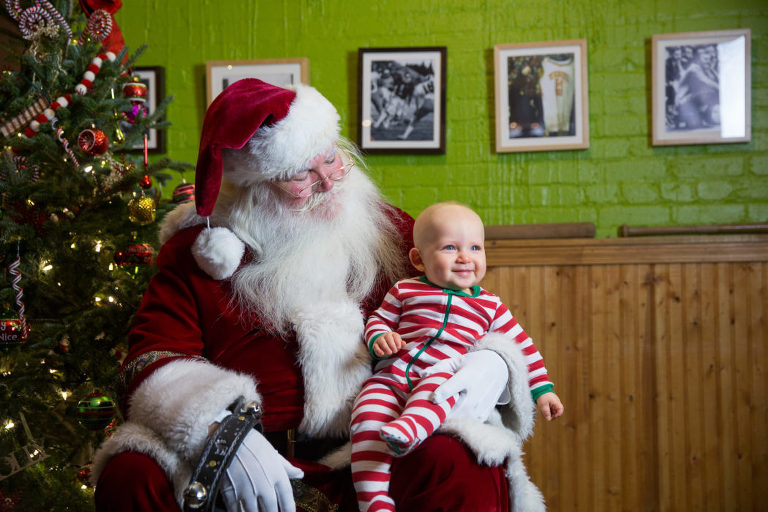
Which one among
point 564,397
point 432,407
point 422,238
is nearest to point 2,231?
point 422,238

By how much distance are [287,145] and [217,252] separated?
34 centimetres

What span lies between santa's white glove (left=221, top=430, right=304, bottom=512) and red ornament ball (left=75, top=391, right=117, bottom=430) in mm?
810

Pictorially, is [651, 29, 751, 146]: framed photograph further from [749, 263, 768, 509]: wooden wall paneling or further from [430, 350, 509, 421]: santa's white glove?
[430, 350, 509, 421]: santa's white glove

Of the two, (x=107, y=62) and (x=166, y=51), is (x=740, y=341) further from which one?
(x=166, y=51)

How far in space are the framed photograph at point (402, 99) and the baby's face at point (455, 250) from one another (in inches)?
65.7

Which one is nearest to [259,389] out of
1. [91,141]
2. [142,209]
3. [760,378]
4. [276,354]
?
[276,354]

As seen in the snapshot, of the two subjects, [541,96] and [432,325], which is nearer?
[432,325]

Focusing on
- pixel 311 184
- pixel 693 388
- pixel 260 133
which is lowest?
pixel 693 388

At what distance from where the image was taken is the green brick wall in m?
3.11

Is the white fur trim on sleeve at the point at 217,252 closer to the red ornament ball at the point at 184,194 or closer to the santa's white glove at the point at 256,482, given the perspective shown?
the santa's white glove at the point at 256,482

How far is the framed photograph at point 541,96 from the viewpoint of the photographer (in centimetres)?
317

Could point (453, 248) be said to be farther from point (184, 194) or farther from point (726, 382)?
point (726, 382)

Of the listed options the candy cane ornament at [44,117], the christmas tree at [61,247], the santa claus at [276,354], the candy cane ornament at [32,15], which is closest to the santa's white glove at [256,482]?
the santa claus at [276,354]

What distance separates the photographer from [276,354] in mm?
1744
